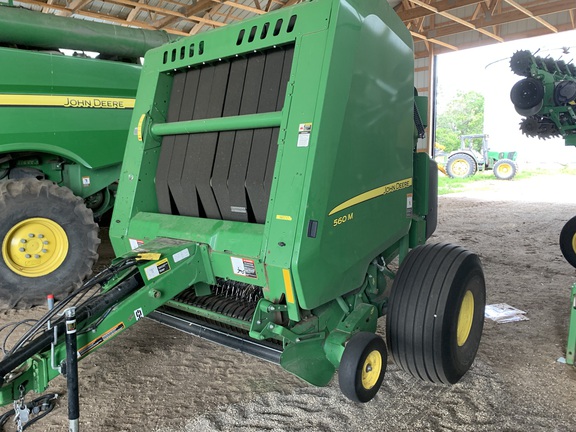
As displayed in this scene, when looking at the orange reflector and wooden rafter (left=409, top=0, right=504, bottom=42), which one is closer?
the orange reflector

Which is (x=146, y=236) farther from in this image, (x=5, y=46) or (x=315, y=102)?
(x=5, y=46)

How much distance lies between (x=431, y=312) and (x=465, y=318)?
0.42 metres

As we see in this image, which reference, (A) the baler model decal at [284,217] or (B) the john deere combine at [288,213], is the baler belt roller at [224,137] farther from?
(A) the baler model decal at [284,217]

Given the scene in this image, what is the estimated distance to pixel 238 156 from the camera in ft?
8.64

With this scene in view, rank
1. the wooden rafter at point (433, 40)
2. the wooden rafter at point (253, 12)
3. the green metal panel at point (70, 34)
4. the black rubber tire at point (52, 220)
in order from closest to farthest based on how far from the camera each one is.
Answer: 1. the black rubber tire at point (52, 220)
2. the green metal panel at point (70, 34)
3. the wooden rafter at point (253, 12)
4. the wooden rafter at point (433, 40)

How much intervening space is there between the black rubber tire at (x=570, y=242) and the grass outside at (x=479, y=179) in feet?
25.5

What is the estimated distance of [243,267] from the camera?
7.79 ft

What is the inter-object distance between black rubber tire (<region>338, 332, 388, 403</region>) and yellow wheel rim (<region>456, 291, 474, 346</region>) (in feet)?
2.06

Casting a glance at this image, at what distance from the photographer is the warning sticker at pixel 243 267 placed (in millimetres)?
2336

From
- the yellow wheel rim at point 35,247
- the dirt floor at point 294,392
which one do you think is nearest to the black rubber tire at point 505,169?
the dirt floor at point 294,392

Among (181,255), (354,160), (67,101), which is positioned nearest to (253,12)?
(67,101)

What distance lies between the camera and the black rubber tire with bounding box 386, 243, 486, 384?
2.51 meters

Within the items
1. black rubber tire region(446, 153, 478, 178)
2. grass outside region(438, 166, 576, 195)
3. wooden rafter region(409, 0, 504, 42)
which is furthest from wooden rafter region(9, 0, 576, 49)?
grass outside region(438, 166, 576, 195)

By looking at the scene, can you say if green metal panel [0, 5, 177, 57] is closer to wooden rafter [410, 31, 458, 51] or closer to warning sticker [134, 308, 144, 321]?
warning sticker [134, 308, 144, 321]
